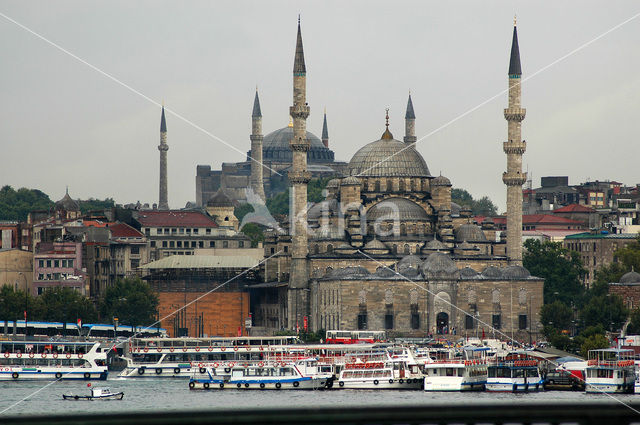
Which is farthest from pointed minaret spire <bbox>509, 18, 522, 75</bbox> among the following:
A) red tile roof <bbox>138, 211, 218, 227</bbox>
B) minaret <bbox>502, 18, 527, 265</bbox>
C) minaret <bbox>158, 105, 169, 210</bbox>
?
minaret <bbox>158, 105, 169, 210</bbox>

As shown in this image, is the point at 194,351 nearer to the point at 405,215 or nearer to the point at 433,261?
the point at 433,261

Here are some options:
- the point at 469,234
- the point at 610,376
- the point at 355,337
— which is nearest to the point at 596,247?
the point at 469,234

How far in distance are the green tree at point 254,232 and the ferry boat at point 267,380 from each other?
74739 millimetres

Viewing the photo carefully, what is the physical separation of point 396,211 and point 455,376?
39143 millimetres

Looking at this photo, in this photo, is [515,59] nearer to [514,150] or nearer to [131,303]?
[514,150]

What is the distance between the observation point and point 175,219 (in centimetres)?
14675

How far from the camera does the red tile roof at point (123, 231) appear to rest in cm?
12631

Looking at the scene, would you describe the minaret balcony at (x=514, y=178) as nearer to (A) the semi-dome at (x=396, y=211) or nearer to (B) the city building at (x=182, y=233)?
(A) the semi-dome at (x=396, y=211)

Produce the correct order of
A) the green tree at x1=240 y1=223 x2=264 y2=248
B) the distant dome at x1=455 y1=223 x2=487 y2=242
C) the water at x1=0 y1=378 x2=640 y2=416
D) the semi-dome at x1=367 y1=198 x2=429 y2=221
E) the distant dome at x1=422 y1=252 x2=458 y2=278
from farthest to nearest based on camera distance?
the green tree at x1=240 y1=223 x2=264 y2=248, the distant dome at x1=455 y1=223 x2=487 y2=242, the semi-dome at x1=367 y1=198 x2=429 y2=221, the distant dome at x1=422 y1=252 x2=458 y2=278, the water at x1=0 y1=378 x2=640 y2=416

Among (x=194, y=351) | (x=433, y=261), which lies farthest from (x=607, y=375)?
(x=433, y=261)

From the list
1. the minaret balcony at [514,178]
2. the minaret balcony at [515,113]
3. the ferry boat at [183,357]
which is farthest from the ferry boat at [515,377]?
the minaret balcony at [515,113]

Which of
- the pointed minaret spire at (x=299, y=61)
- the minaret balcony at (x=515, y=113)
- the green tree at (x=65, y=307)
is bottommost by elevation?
the green tree at (x=65, y=307)

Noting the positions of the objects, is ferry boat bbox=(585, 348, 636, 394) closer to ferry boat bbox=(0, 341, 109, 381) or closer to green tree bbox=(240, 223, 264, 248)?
ferry boat bbox=(0, 341, 109, 381)

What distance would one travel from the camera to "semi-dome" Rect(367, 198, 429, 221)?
10306 cm
